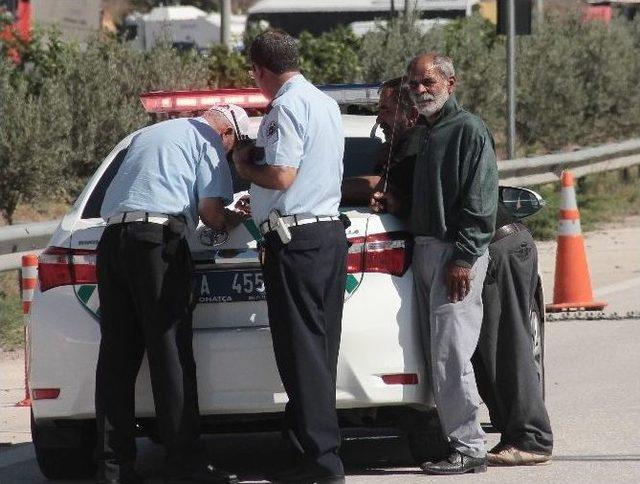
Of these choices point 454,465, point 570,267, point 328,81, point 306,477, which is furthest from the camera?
point 328,81

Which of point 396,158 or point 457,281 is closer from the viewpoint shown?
point 457,281

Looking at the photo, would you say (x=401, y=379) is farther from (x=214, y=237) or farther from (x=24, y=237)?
(x=24, y=237)

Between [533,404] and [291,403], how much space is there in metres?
1.15

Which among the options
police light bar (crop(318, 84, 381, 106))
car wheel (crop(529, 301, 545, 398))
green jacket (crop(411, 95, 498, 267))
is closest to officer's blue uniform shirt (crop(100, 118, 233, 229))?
green jacket (crop(411, 95, 498, 267))

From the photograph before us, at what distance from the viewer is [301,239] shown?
6.19 m

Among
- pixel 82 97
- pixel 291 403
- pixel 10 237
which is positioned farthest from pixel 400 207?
pixel 82 97

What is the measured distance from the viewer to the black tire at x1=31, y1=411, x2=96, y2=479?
6691 millimetres

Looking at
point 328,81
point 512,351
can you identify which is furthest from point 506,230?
point 328,81

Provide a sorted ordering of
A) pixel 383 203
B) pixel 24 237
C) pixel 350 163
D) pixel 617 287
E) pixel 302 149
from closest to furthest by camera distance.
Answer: pixel 302 149
pixel 383 203
pixel 350 163
pixel 24 237
pixel 617 287

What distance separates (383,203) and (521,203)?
2.88ft

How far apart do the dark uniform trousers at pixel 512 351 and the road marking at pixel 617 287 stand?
574cm

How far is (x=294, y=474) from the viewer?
20.7 ft

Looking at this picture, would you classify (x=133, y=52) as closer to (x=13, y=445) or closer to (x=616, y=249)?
(x=616, y=249)

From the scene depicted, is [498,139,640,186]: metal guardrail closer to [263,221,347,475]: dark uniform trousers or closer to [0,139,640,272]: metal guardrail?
[0,139,640,272]: metal guardrail
